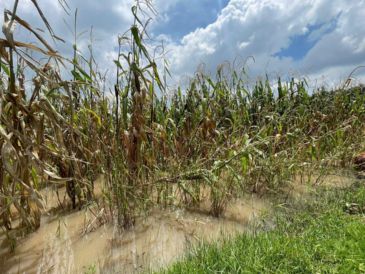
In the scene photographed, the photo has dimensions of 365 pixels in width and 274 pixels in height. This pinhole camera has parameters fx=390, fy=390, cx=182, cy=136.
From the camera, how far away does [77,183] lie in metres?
3.40

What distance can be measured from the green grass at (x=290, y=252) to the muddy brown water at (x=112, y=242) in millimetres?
306

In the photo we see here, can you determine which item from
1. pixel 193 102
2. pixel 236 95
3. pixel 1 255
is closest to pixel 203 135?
pixel 193 102

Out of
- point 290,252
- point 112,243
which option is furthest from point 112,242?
point 290,252

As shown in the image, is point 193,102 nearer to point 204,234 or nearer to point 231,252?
point 204,234

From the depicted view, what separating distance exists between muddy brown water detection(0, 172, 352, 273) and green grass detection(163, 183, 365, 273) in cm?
31

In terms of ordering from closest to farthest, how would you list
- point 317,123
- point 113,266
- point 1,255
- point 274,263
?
point 274,263 < point 113,266 < point 1,255 < point 317,123

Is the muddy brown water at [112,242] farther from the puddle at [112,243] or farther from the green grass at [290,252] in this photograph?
the green grass at [290,252]

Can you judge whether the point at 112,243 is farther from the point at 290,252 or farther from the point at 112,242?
the point at 290,252

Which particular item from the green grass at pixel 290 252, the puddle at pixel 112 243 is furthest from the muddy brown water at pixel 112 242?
the green grass at pixel 290 252

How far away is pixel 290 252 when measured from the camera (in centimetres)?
256

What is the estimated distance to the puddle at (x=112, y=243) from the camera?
2.85 metres

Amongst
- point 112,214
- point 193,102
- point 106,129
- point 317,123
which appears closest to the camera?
point 112,214

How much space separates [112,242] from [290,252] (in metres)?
1.37

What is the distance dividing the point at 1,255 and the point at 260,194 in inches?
103
